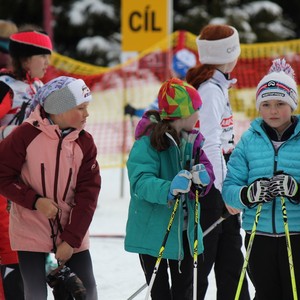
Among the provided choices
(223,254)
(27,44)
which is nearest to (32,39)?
(27,44)

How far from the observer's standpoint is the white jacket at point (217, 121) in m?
4.48

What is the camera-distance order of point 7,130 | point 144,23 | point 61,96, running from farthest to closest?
point 144,23 < point 7,130 < point 61,96

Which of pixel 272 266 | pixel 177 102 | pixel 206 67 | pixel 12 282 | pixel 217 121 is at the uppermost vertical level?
pixel 206 67

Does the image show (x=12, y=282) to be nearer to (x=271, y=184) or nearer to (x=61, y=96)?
(x=61, y=96)

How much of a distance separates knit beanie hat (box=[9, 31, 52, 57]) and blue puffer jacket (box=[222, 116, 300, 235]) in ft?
5.05

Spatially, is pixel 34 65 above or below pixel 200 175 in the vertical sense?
above

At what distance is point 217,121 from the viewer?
4.53 meters

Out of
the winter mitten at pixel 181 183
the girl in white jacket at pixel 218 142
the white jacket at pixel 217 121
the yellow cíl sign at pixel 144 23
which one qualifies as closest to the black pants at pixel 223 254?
the girl in white jacket at pixel 218 142

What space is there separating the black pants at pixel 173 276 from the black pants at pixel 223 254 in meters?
0.50

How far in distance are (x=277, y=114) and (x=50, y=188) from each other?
118 centimetres

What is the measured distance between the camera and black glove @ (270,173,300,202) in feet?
12.2

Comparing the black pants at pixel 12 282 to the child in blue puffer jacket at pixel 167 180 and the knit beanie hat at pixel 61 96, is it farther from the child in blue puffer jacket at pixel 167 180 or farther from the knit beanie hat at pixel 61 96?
the knit beanie hat at pixel 61 96

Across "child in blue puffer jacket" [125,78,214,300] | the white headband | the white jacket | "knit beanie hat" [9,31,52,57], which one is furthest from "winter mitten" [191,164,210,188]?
"knit beanie hat" [9,31,52,57]

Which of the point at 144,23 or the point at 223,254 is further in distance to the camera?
the point at 144,23
